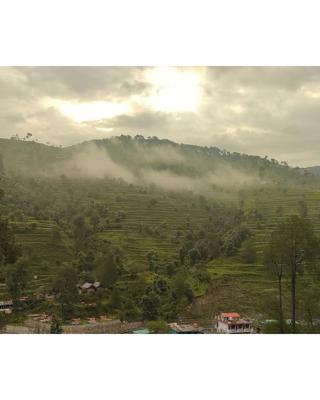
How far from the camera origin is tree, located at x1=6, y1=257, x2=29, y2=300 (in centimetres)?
670

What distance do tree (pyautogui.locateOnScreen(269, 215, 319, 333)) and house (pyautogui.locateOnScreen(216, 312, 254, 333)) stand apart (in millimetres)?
677

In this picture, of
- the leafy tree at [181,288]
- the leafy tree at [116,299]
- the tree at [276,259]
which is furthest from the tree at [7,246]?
the tree at [276,259]

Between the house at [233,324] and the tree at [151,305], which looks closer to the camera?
the house at [233,324]

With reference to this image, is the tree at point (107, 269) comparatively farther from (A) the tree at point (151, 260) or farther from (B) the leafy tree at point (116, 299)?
(A) the tree at point (151, 260)

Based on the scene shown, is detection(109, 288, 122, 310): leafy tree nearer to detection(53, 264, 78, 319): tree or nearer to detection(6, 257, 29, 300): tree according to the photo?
detection(53, 264, 78, 319): tree

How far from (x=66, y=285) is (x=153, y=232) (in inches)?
62.4

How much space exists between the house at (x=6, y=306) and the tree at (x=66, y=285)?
68 centimetres

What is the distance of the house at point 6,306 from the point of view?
6.64m

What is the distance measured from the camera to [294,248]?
6516 millimetres

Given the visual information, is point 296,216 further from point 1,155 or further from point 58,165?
point 1,155

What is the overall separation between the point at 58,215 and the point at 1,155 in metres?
1.30

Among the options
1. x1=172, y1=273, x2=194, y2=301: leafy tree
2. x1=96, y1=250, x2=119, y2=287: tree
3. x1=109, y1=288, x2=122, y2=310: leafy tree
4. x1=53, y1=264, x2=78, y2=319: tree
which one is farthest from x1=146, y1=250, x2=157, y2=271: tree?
x1=53, y1=264, x2=78, y2=319: tree

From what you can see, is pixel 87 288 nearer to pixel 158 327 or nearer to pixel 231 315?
pixel 158 327
